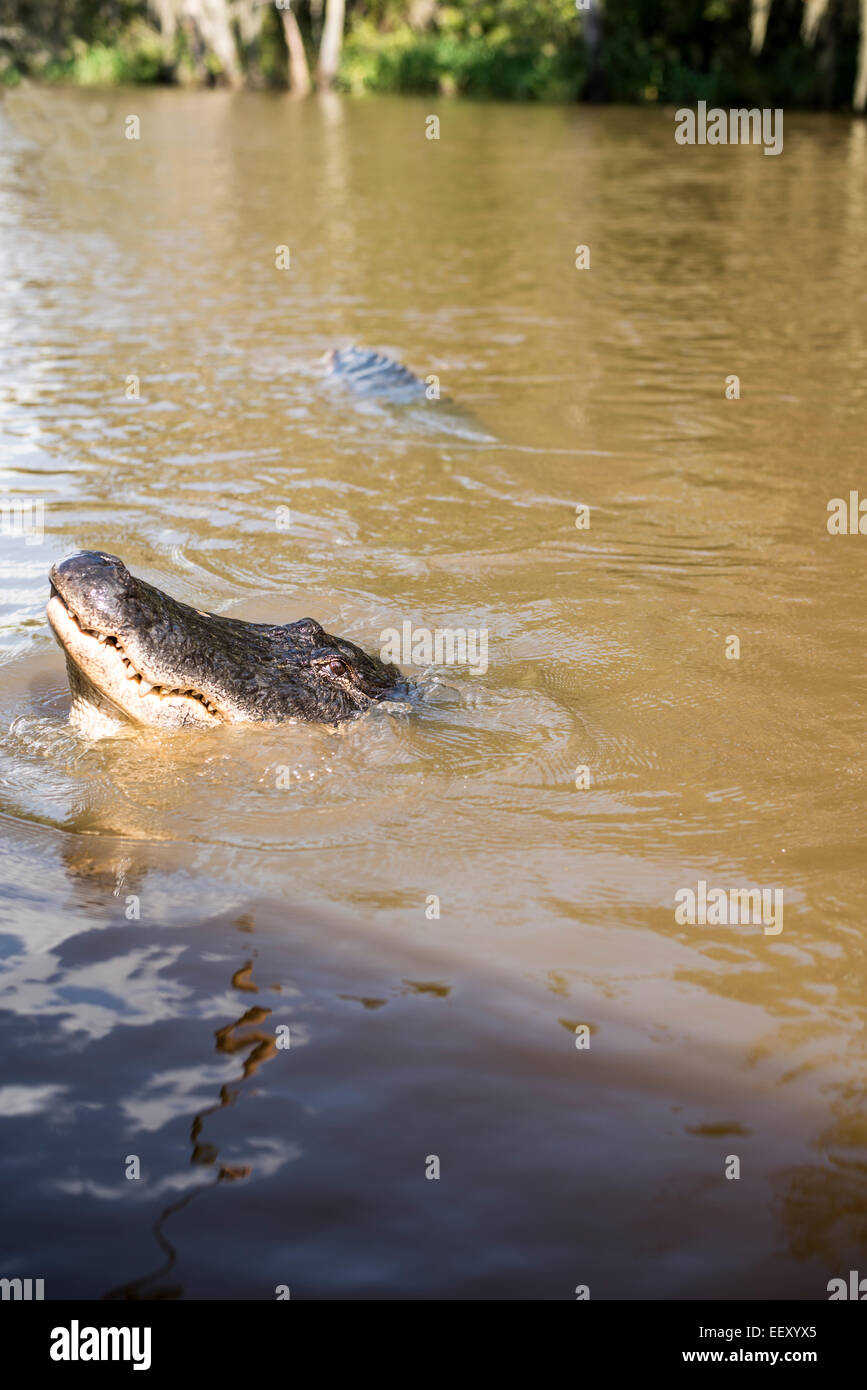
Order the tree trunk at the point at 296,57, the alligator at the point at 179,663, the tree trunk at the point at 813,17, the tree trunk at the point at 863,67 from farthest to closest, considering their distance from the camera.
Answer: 1. the tree trunk at the point at 296,57
2. the tree trunk at the point at 813,17
3. the tree trunk at the point at 863,67
4. the alligator at the point at 179,663

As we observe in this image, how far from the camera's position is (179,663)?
14.3ft

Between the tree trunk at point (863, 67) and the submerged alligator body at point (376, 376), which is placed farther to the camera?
the tree trunk at point (863, 67)

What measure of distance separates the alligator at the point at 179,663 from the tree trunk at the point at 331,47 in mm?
44899

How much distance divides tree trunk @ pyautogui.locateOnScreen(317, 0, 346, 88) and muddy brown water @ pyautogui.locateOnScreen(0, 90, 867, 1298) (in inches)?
1495

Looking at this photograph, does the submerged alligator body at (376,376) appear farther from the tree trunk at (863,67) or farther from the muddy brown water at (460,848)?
the tree trunk at (863,67)

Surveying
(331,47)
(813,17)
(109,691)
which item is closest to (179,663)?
(109,691)

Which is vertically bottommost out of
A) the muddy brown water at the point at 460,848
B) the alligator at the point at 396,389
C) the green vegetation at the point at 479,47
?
the muddy brown water at the point at 460,848

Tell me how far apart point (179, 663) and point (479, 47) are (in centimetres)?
4491

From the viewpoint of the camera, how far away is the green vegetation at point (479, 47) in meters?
35.3

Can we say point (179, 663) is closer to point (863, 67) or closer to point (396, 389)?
point (396, 389)

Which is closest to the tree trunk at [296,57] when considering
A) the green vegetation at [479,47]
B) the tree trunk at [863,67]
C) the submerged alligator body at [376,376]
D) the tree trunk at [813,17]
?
the green vegetation at [479,47]

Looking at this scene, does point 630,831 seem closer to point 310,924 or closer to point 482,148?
point 310,924

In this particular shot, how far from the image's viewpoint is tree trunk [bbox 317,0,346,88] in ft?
143

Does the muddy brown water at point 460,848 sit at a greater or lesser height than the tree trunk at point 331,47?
lesser
